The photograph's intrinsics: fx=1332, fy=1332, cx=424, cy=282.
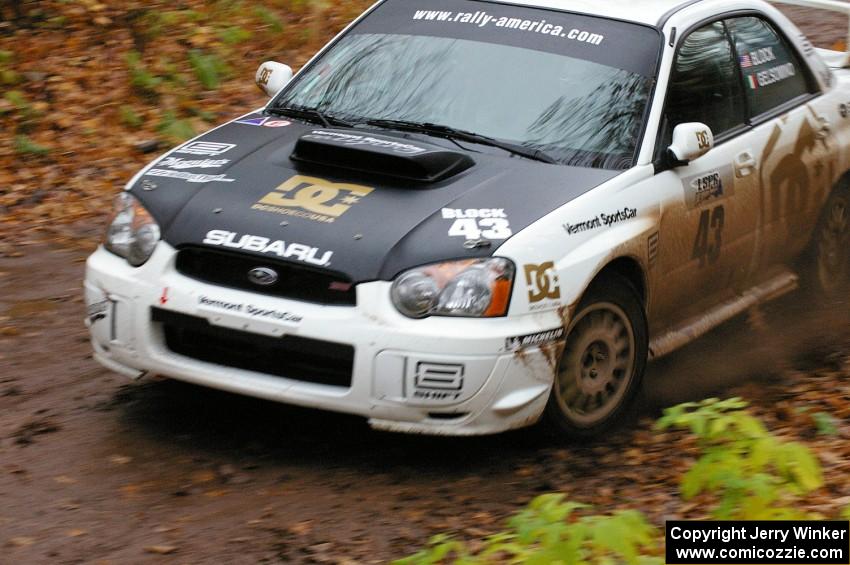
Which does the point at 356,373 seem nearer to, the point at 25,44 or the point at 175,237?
the point at 175,237

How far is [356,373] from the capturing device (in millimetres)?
4887

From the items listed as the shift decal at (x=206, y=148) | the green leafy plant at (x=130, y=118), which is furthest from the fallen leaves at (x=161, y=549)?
the green leafy plant at (x=130, y=118)

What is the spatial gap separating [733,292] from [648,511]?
6.44 feet

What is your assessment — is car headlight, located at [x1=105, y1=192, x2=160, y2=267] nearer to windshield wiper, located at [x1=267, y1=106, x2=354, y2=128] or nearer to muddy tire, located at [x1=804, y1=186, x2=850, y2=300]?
windshield wiper, located at [x1=267, y1=106, x2=354, y2=128]

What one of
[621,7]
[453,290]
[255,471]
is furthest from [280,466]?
[621,7]

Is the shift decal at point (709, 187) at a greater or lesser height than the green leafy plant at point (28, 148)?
greater

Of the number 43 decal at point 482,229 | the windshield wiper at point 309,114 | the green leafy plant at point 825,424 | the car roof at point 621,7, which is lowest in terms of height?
the green leafy plant at point 825,424

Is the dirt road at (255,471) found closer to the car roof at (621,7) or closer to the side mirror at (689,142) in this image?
the side mirror at (689,142)

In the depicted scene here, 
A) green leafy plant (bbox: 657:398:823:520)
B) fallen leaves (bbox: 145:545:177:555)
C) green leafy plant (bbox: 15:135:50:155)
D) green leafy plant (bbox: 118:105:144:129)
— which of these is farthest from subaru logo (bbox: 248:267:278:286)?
green leafy plant (bbox: 118:105:144:129)

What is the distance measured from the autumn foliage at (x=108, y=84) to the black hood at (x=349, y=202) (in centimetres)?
357

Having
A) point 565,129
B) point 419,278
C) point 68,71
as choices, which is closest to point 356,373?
point 419,278

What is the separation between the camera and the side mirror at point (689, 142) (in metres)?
5.70

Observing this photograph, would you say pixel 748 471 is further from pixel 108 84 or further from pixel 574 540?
pixel 108 84

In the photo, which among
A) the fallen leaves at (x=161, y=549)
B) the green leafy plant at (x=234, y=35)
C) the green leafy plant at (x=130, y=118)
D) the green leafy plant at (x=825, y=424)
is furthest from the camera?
the green leafy plant at (x=234, y=35)
